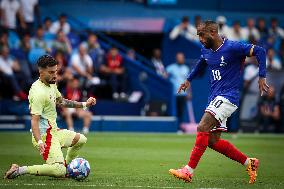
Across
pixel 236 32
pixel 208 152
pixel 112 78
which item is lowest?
pixel 208 152

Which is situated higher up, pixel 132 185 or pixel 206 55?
pixel 206 55

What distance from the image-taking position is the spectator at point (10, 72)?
23.2m

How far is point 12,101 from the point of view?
23.2m

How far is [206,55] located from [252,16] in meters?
20.9

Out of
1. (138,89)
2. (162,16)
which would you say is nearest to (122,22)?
(162,16)

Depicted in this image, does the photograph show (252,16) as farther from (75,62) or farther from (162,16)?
(75,62)

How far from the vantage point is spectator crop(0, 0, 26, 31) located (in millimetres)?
25625

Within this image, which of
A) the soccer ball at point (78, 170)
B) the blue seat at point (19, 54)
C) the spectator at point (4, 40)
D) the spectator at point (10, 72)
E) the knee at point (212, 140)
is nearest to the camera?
the soccer ball at point (78, 170)

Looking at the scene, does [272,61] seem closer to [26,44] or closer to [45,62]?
[26,44]

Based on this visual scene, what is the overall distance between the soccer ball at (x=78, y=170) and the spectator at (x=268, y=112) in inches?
584

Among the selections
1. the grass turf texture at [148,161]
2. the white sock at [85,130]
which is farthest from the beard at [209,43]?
the white sock at [85,130]

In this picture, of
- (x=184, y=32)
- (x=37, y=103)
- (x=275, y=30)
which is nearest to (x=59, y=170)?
(x=37, y=103)

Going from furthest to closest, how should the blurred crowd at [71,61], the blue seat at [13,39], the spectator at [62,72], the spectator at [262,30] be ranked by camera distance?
the spectator at [262,30]
the blue seat at [13,39]
the blurred crowd at [71,61]
the spectator at [62,72]

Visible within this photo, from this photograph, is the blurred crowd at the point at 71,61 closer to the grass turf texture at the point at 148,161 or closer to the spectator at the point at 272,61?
the spectator at the point at 272,61
